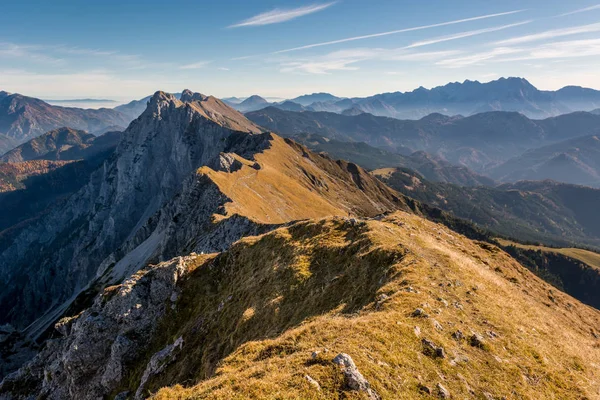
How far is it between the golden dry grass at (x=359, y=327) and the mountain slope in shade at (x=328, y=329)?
111 millimetres

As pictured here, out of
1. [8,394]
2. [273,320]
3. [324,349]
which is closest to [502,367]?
[324,349]

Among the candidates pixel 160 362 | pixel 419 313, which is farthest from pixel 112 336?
pixel 419 313

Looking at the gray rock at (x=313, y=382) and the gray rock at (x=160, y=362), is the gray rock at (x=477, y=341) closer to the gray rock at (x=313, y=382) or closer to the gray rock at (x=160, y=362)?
the gray rock at (x=313, y=382)

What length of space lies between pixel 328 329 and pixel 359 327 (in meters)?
2.21

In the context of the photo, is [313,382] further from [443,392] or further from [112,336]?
[112,336]

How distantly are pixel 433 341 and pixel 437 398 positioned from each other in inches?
159

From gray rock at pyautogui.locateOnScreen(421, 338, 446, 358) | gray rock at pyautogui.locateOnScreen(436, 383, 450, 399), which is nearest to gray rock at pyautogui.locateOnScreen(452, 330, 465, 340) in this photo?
gray rock at pyautogui.locateOnScreen(421, 338, 446, 358)

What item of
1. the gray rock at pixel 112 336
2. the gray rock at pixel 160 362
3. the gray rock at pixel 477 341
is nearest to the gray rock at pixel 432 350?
the gray rock at pixel 477 341

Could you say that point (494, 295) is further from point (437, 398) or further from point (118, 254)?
point (118, 254)

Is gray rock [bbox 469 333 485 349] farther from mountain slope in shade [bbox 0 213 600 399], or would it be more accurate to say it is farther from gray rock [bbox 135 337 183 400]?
gray rock [bbox 135 337 183 400]

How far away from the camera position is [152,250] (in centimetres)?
13612

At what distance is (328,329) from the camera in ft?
67.8

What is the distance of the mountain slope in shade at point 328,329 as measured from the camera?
16.8m

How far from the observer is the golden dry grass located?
1673cm
